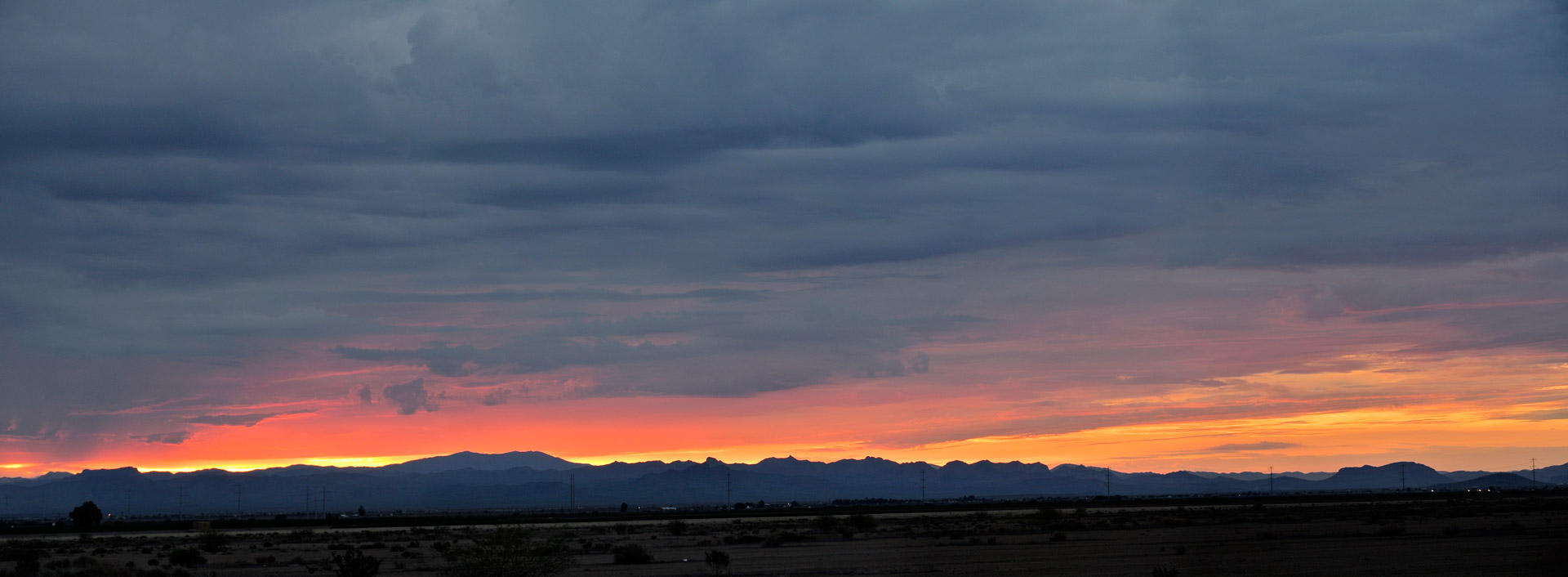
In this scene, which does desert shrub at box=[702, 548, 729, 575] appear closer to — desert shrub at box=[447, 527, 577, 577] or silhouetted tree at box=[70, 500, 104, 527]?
desert shrub at box=[447, 527, 577, 577]

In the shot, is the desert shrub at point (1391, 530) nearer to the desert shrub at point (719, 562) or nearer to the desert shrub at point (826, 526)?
the desert shrub at point (719, 562)

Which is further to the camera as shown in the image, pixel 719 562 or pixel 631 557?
pixel 631 557

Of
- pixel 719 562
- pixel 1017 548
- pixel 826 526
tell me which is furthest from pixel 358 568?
pixel 826 526

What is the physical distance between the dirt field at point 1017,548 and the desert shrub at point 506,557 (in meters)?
0.50

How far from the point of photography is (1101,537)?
70.2 m

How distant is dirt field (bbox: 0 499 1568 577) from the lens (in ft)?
151

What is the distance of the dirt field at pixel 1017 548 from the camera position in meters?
Result: 46.1

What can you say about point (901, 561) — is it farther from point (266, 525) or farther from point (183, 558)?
point (266, 525)

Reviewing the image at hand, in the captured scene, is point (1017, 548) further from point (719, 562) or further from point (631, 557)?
point (631, 557)

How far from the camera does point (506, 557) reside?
40.1 metres

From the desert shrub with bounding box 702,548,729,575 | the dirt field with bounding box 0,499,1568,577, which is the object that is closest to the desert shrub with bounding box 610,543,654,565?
the dirt field with bounding box 0,499,1568,577

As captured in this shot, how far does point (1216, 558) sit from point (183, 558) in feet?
165

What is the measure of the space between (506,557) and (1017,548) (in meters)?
29.8

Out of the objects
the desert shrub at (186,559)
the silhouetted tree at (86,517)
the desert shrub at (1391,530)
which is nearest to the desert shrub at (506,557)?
the desert shrub at (186,559)
